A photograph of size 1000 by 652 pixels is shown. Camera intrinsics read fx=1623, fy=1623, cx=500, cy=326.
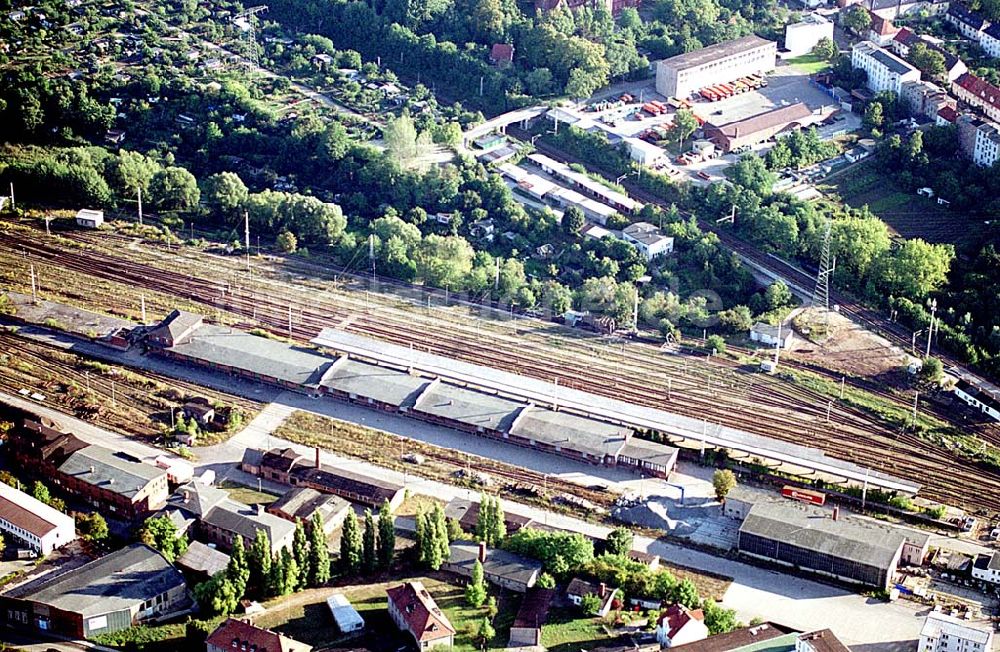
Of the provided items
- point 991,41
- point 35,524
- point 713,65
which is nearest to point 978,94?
point 991,41

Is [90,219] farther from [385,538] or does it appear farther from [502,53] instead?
[385,538]

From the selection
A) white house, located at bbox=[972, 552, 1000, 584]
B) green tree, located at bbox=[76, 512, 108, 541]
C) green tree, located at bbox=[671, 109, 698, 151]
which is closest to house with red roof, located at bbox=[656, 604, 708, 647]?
white house, located at bbox=[972, 552, 1000, 584]

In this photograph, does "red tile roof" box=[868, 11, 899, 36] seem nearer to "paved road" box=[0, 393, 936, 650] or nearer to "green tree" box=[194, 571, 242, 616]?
"paved road" box=[0, 393, 936, 650]

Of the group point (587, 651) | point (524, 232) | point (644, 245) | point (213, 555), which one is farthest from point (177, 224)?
point (587, 651)

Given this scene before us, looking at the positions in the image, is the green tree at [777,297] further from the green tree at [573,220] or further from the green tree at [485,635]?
the green tree at [485,635]

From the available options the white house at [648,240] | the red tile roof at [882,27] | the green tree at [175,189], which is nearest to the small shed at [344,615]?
the white house at [648,240]

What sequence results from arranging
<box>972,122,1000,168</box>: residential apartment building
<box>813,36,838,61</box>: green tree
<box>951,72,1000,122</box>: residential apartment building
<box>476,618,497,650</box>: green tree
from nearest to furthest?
<box>476,618,497,650</box>: green tree → <box>972,122,1000,168</box>: residential apartment building → <box>951,72,1000,122</box>: residential apartment building → <box>813,36,838,61</box>: green tree

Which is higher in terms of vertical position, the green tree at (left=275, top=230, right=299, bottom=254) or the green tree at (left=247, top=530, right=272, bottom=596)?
the green tree at (left=275, top=230, right=299, bottom=254)
